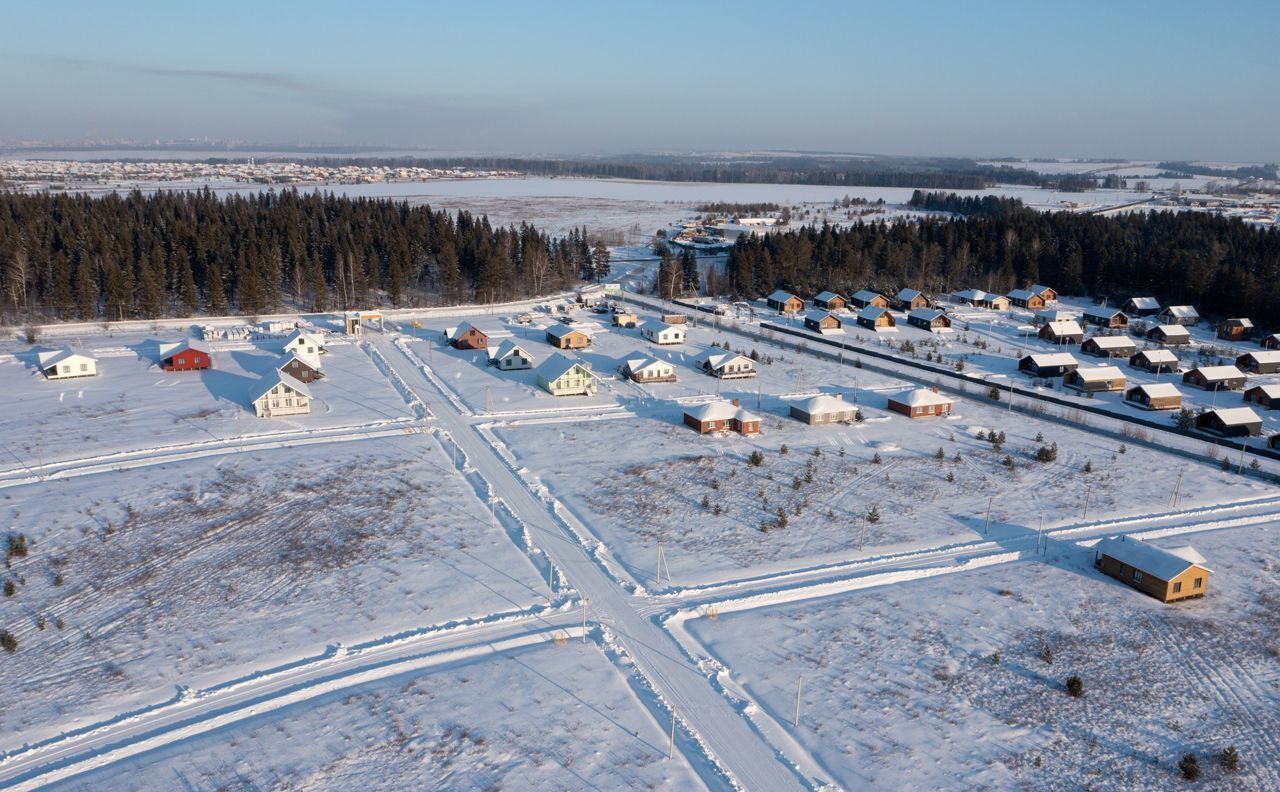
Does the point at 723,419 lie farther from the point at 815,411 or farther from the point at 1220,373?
the point at 1220,373

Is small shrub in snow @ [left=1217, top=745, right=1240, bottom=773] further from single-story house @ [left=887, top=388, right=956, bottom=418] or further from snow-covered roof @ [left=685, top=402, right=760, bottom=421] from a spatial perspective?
single-story house @ [left=887, top=388, right=956, bottom=418]

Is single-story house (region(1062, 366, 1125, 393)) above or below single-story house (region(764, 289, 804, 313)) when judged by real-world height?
below

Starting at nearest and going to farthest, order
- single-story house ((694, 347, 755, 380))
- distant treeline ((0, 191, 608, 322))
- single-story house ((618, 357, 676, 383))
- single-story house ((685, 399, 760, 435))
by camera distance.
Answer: single-story house ((685, 399, 760, 435))
single-story house ((618, 357, 676, 383))
single-story house ((694, 347, 755, 380))
distant treeline ((0, 191, 608, 322))

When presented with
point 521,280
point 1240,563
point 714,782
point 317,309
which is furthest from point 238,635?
point 521,280

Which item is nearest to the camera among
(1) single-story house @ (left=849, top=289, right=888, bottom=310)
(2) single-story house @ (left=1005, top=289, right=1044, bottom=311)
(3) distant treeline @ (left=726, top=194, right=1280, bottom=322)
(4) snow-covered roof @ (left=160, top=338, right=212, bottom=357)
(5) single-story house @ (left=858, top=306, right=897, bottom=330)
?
(4) snow-covered roof @ (left=160, top=338, right=212, bottom=357)

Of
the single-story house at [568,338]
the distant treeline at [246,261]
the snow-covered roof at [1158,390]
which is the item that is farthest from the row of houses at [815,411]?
the distant treeline at [246,261]

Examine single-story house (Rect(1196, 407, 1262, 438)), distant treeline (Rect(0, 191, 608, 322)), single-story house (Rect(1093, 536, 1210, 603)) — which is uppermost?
distant treeline (Rect(0, 191, 608, 322))

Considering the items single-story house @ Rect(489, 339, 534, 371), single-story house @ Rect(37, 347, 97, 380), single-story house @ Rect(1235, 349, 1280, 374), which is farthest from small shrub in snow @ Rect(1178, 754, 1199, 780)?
single-story house @ Rect(37, 347, 97, 380)

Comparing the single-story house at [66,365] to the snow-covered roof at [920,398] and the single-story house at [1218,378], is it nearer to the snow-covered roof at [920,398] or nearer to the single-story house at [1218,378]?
the snow-covered roof at [920,398]
